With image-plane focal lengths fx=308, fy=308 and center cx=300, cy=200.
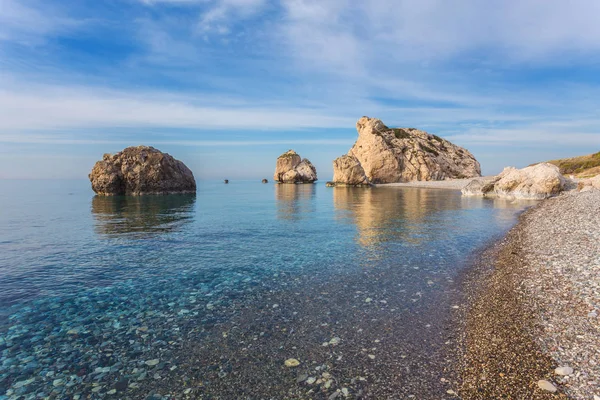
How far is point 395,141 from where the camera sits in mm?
138375

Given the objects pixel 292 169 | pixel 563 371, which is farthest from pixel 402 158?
pixel 563 371

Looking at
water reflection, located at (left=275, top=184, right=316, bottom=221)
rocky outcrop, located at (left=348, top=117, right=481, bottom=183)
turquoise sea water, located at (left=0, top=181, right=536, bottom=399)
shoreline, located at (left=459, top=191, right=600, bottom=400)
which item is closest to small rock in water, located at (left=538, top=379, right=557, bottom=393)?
shoreline, located at (left=459, top=191, right=600, bottom=400)

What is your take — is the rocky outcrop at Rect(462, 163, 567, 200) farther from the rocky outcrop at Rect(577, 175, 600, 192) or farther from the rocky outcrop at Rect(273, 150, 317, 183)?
the rocky outcrop at Rect(273, 150, 317, 183)

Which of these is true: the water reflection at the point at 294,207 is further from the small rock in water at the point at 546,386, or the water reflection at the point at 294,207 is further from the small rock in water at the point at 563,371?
the small rock in water at the point at 546,386

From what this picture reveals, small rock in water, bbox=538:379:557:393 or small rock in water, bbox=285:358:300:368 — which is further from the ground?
small rock in water, bbox=538:379:557:393

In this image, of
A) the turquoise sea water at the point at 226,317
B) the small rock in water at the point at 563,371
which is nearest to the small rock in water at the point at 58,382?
the turquoise sea water at the point at 226,317

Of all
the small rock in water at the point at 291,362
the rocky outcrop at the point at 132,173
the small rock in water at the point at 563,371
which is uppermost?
the rocky outcrop at the point at 132,173

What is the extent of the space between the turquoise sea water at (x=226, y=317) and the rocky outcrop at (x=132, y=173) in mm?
47100

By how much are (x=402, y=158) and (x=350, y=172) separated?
31.6 metres

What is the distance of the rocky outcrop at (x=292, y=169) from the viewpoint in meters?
155

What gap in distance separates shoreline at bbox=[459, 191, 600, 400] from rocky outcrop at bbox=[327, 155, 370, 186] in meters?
99.0

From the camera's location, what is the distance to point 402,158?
13275 cm

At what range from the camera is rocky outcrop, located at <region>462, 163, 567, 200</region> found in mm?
52312

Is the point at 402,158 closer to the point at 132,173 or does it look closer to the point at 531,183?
the point at 531,183
